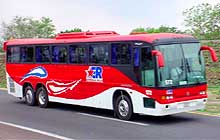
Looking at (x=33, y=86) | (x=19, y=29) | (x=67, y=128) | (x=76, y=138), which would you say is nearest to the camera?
(x=76, y=138)

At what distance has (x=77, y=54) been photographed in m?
19.0

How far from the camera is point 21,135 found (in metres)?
14.1

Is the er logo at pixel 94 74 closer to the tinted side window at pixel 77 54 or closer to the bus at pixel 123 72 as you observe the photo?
the bus at pixel 123 72

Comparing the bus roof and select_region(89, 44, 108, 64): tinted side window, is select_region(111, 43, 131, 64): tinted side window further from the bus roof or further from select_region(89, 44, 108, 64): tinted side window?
select_region(89, 44, 108, 64): tinted side window

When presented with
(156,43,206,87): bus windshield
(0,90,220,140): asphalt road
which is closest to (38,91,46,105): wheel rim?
(0,90,220,140): asphalt road

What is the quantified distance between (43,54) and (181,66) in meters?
6.91

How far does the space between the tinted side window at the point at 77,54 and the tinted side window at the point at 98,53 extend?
40 centimetres

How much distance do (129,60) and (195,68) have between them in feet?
6.48

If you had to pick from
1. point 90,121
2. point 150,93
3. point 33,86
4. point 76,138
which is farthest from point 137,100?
point 33,86

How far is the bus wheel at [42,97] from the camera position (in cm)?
2091

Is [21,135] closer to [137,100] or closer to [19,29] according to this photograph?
[137,100]

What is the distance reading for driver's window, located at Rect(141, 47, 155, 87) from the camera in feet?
51.0

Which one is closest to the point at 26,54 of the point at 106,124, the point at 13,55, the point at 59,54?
the point at 13,55

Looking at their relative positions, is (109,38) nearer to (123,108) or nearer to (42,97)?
(123,108)
